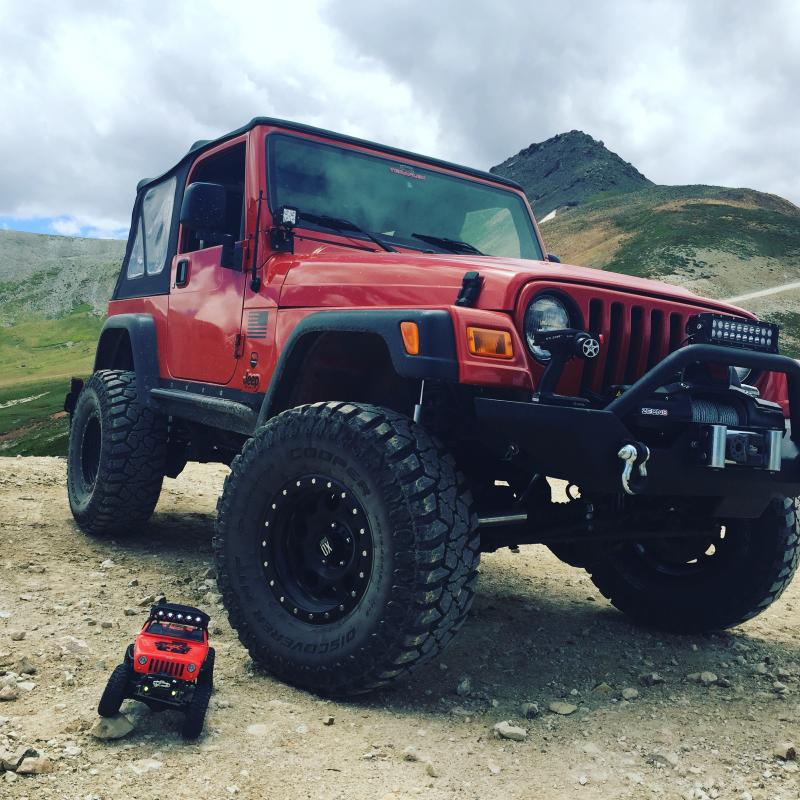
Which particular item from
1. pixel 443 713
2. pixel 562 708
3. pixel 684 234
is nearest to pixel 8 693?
pixel 443 713

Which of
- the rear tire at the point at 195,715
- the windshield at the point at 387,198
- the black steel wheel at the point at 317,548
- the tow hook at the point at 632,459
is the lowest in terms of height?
the rear tire at the point at 195,715

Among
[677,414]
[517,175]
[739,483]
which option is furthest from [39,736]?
[517,175]

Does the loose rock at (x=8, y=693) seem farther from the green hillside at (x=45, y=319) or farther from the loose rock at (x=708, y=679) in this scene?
the green hillside at (x=45, y=319)

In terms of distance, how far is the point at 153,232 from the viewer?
559cm

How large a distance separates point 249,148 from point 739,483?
2835 millimetres

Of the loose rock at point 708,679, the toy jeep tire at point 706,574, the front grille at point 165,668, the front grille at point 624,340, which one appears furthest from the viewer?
the toy jeep tire at point 706,574

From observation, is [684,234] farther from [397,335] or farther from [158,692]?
[158,692]

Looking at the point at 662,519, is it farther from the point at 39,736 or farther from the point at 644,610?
the point at 39,736

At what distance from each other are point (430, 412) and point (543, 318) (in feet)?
1.80

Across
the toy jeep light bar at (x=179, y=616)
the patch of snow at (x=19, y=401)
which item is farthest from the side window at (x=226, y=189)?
the patch of snow at (x=19, y=401)

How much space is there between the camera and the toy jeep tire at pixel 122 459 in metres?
5.20

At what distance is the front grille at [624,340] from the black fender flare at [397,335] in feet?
2.09

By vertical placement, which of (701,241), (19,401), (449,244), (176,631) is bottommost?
(19,401)

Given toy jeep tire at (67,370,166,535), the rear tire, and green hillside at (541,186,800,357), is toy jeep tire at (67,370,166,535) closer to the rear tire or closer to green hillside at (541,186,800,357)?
the rear tire
